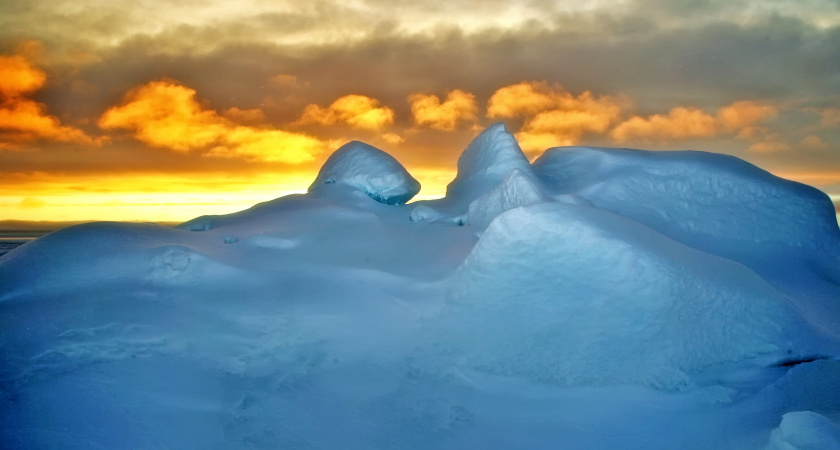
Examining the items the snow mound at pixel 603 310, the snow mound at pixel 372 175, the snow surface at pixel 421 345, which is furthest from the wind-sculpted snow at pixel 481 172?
the snow mound at pixel 603 310

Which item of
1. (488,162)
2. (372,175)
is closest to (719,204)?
(488,162)

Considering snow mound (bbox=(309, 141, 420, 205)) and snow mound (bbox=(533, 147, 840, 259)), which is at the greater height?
snow mound (bbox=(309, 141, 420, 205))

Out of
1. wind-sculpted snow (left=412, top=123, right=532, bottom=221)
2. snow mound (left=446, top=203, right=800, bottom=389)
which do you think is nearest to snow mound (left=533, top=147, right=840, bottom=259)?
wind-sculpted snow (left=412, top=123, right=532, bottom=221)

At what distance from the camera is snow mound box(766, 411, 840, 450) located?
129 inches

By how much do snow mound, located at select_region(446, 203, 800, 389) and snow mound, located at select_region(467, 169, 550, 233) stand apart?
120cm

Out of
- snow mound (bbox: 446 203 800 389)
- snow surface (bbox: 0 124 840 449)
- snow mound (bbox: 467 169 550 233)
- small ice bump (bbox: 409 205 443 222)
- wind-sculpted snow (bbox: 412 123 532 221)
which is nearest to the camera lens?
snow surface (bbox: 0 124 840 449)

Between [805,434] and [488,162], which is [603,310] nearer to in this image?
[805,434]

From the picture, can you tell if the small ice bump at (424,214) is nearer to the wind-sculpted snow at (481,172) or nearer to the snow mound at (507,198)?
the wind-sculpted snow at (481,172)

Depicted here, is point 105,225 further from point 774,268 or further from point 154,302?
point 774,268

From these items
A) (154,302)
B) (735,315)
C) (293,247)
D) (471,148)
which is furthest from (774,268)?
(154,302)

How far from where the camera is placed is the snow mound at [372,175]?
8.96 metres

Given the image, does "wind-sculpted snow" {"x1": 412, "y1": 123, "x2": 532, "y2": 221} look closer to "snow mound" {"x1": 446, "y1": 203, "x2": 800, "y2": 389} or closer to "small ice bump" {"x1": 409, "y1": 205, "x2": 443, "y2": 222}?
"small ice bump" {"x1": 409, "y1": 205, "x2": 443, "y2": 222}

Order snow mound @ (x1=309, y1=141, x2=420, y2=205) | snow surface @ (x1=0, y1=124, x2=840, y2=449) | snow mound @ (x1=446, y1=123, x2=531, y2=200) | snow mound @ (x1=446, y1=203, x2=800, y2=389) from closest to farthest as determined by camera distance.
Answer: snow surface @ (x1=0, y1=124, x2=840, y2=449), snow mound @ (x1=446, y1=203, x2=800, y2=389), snow mound @ (x1=446, y1=123, x2=531, y2=200), snow mound @ (x1=309, y1=141, x2=420, y2=205)

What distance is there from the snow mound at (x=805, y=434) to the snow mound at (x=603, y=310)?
4.00 feet
